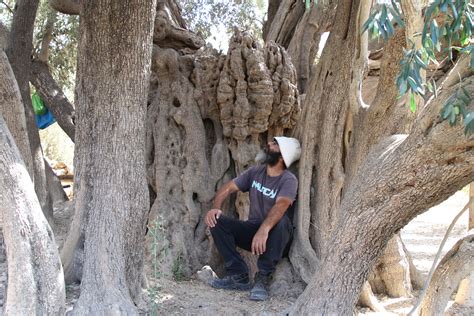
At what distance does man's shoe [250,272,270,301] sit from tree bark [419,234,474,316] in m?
1.44

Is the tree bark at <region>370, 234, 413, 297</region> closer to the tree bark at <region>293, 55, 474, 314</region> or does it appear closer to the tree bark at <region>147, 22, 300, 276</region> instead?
the tree bark at <region>147, 22, 300, 276</region>

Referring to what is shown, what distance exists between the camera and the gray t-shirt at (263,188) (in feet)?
18.6

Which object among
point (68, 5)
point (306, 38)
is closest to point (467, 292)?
point (306, 38)

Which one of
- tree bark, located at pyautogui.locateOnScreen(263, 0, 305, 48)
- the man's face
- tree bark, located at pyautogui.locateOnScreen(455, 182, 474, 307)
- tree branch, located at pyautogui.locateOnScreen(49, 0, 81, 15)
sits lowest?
tree bark, located at pyautogui.locateOnScreen(455, 182, 474, 307)

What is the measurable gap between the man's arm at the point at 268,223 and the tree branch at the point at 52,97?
4.62 m

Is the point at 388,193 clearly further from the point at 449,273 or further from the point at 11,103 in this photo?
the point at 11,103

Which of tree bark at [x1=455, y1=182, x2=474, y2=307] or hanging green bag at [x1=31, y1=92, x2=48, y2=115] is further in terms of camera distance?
hanging green bag at [x1=31, y1=92, x2=48, y2=115]

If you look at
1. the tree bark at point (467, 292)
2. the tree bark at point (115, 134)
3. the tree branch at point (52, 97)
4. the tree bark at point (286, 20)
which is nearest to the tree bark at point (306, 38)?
the tree bark at point (286, 20)

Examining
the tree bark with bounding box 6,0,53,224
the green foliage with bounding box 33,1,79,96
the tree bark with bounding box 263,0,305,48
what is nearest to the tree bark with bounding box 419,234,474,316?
the tree bark with bounding box 263,0,305,48

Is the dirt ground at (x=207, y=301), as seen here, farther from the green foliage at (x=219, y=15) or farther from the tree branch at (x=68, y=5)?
the green foliage at (x=219, y=15)

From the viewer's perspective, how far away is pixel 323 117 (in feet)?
19.7

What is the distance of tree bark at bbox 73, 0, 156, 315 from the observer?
15.4 feet

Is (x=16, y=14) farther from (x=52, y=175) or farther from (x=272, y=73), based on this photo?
(x=272, y=73)

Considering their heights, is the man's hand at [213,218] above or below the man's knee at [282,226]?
above
